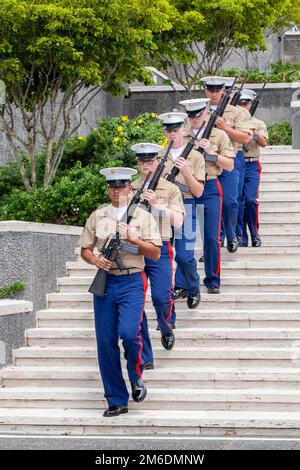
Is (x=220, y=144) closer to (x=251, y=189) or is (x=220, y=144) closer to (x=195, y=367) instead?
(x=251, y=189)

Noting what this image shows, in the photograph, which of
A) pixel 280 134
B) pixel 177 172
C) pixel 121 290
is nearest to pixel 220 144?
pixel 177 172

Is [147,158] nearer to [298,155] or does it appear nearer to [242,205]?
[242,205]

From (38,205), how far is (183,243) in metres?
3.51

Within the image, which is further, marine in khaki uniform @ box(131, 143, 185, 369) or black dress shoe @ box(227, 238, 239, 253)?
black dress shoe @ box(227, 238, 239, 253)

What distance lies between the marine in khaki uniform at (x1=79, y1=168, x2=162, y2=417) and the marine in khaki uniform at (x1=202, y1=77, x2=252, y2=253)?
114 inches

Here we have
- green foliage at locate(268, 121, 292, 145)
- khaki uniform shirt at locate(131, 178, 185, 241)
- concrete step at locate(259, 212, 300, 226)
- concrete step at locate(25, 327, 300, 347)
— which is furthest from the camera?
green foliage at locate(268, 121, 292, 145)

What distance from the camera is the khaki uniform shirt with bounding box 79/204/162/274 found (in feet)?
40.7

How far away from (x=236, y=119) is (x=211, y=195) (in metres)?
1.63

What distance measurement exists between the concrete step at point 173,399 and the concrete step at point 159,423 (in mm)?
94

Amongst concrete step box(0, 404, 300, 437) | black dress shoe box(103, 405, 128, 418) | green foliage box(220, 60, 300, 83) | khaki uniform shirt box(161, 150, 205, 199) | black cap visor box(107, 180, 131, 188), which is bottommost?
concrete step box(0, 404, 300, 437)

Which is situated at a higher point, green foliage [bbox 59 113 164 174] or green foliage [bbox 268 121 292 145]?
green foliage [bbox 59 113 164 174]

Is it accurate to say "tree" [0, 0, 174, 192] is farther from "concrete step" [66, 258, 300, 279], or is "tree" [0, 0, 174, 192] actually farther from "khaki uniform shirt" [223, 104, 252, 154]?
"concrete step" [66, 258, 300, 279]

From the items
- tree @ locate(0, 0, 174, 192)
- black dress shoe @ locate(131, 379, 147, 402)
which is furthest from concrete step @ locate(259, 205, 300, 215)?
black dress shoe @ locate(131, 379, 147, 402)

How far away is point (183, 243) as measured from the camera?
14.1 meters
